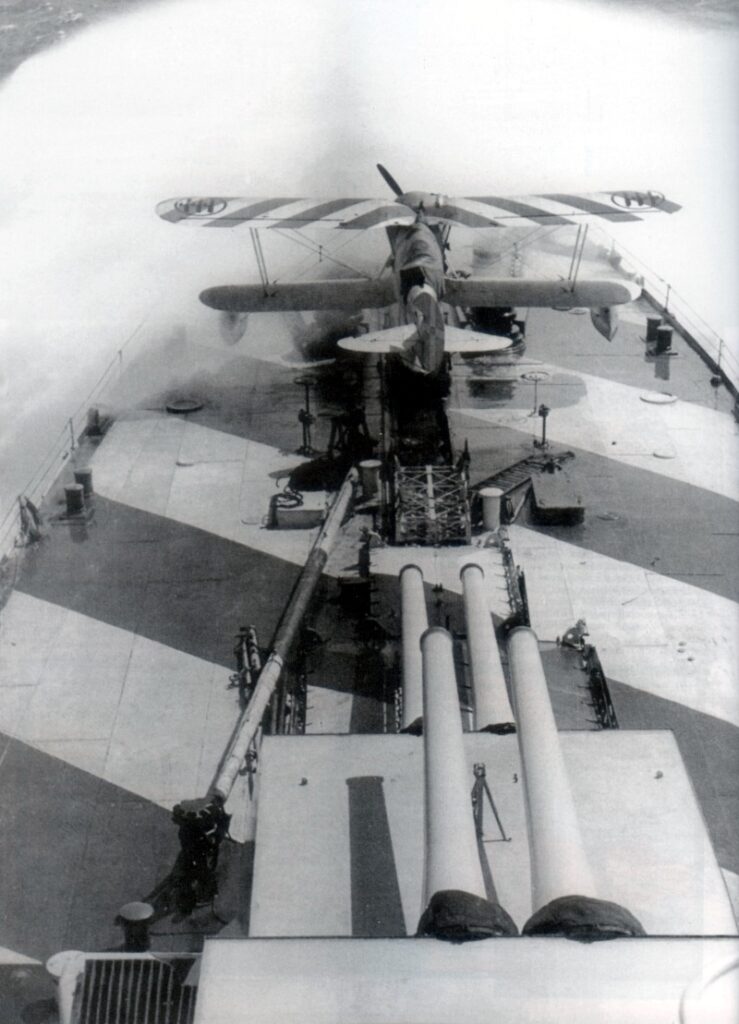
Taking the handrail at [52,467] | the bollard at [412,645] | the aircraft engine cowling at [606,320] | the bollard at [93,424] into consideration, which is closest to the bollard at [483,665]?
the bollard at [412,645]

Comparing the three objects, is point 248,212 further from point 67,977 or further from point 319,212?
point 67,977

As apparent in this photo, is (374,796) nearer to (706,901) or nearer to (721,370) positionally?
(706,901)

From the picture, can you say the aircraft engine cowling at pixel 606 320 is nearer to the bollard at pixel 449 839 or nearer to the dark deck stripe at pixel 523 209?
the dark deck stripe at pixel 523 209

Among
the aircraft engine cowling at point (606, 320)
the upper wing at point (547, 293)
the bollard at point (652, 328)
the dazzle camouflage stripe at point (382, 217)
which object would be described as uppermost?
the dazzle camouflage stripe at point (382, 217)

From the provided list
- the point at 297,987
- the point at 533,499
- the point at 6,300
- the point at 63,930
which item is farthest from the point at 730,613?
the point at 6,300

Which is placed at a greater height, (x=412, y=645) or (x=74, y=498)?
(x=412, y=645)

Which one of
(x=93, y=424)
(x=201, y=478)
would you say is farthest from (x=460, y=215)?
(x=93, y=424)

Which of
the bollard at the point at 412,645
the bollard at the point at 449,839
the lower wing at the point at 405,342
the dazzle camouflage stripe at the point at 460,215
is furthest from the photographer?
the dazzle camouflage stripe at the point at 460,215

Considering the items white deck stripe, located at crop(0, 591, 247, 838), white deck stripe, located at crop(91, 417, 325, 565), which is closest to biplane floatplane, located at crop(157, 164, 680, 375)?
white deck stripe, located at crop(91, 417, 325, 565)
